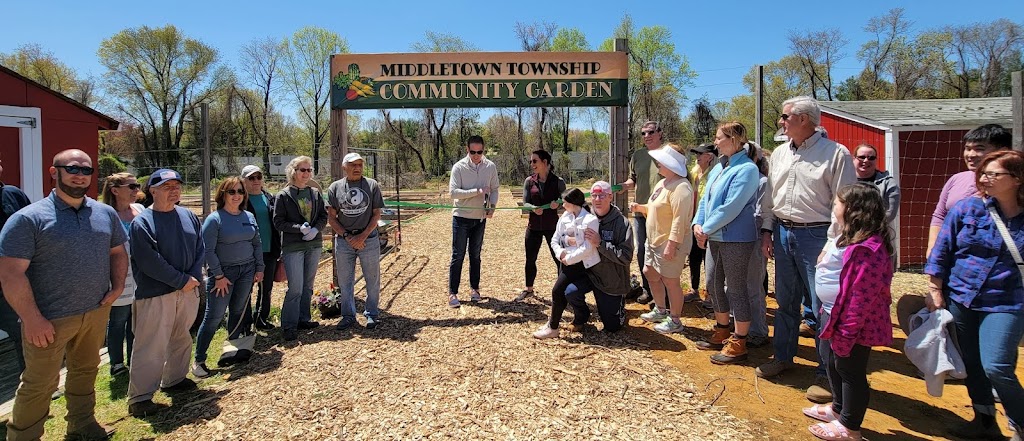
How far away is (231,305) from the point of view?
469cm

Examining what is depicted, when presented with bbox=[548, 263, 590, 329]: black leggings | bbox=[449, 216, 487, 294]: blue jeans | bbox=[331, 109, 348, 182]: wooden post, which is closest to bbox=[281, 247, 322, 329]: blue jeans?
bbox=[449, 216, 487, 294]: blue jeans

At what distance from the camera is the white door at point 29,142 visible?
7688mm

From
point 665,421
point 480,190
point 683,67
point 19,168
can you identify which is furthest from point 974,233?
point 683,67

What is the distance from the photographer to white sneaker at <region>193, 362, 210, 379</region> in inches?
165

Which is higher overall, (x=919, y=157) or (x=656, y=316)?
(x=919, y=157)

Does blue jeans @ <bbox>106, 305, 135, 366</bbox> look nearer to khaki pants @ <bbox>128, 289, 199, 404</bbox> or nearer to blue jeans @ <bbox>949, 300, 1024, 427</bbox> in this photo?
khaki pants @ <bbox>128, 289, 199, 404</bbox>

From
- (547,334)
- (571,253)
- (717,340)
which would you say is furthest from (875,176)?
(547,334)

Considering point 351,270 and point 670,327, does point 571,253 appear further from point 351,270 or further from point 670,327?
point 351,270

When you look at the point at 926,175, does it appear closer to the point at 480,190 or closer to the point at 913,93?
the point at 480,190

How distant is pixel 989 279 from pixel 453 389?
3.17m

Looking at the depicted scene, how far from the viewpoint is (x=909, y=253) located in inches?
332

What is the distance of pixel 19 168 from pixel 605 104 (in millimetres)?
8425

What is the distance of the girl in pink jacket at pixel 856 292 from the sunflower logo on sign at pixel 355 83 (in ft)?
17.4

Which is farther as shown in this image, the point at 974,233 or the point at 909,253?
the point at 909,253
